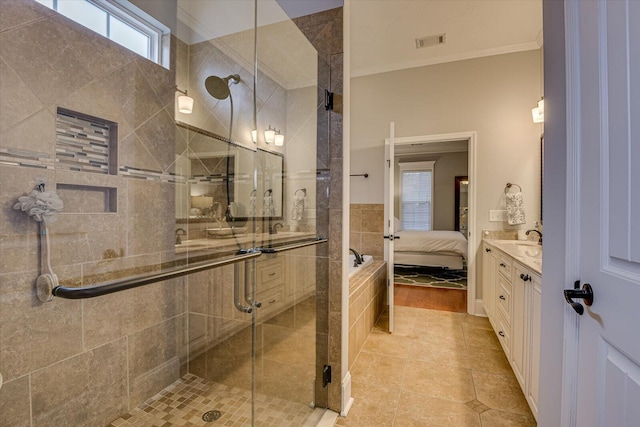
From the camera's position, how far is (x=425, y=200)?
314 inches

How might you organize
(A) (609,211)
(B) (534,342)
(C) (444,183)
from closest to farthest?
(A) (609,211) → (B) (534,342) → (C) (444,183)

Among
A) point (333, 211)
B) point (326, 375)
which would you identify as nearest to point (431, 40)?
point (333, 211)

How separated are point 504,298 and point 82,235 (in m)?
2.81

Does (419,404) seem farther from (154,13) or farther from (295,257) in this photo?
(154,13)

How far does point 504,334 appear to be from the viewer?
2281 millimetres

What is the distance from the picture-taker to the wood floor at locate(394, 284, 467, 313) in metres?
3.59

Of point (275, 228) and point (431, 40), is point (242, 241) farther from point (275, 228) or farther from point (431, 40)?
point (431, 40)

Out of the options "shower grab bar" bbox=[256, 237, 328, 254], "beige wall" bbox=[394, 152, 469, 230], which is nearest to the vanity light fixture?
"shower grab bar" bbox=[256, 237, 328, 254]

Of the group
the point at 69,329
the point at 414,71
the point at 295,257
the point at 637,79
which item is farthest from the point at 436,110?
the point at 69,329

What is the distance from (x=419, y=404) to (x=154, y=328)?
5.58 feet

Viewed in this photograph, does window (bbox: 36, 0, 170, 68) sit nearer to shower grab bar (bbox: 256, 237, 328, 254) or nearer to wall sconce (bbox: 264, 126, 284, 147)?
→ wall sconce (bbox: 264, 126, 284, 147)

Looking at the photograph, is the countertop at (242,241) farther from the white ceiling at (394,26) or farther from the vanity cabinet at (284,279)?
the white ceiling at (394,26)

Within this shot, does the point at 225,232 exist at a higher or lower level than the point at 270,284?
higher

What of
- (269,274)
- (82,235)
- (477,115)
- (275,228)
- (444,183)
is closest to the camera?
(82,235)
